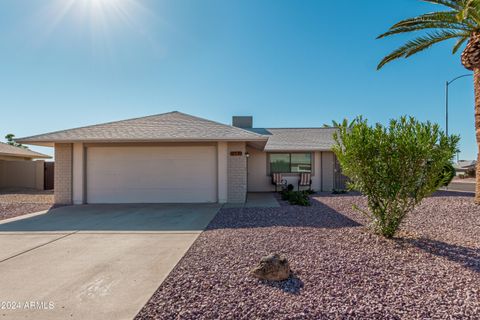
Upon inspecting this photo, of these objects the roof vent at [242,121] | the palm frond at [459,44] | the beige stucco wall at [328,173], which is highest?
the palm frond at [459,44]

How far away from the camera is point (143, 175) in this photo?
9.78 meters

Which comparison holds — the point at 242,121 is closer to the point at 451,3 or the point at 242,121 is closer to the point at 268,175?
the point at 268,175

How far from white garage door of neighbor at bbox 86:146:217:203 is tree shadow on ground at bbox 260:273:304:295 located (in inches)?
274

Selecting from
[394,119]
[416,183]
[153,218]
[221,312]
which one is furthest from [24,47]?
[416,183]

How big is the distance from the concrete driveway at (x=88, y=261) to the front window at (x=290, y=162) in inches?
297

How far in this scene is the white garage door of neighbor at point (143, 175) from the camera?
9.70 meters

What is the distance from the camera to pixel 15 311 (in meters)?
2.53

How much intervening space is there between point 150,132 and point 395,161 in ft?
26.0

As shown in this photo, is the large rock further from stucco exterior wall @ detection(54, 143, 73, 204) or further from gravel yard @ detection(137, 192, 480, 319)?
stucco exterior wall @ detection(54, 143, 73, 204)

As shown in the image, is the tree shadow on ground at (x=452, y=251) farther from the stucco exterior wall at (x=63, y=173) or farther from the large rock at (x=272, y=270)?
the stucco exterior wall at (x=63, y=173)

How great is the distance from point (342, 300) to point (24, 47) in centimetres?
1267

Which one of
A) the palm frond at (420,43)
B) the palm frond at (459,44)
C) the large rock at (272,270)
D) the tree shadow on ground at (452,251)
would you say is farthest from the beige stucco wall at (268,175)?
the large rock at (272,270)

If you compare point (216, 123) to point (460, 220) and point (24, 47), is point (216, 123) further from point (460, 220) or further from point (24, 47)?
point (460, 220)

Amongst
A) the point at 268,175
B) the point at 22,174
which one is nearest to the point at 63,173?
the point at 268,175
